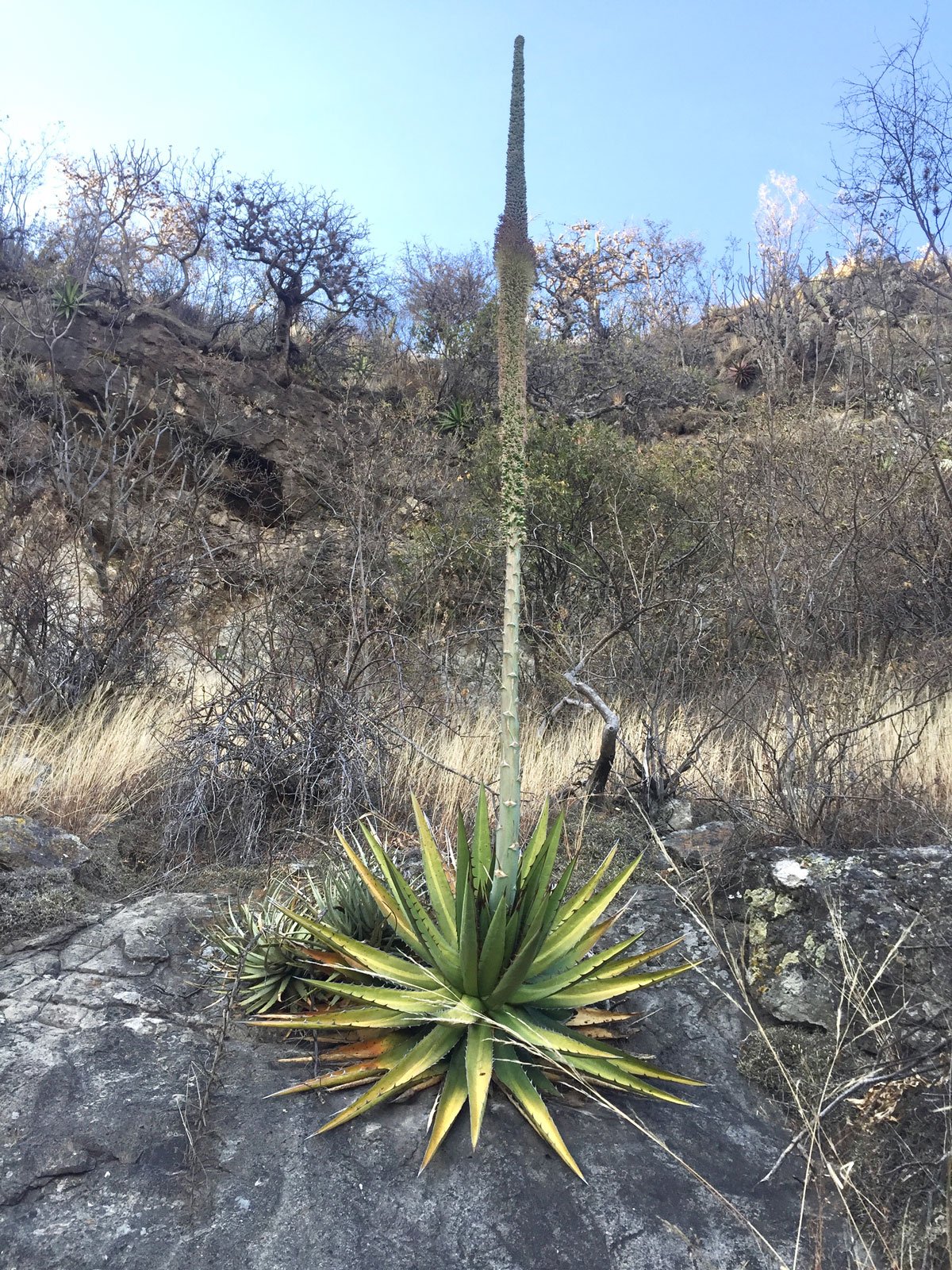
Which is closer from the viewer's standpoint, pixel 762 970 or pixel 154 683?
pixel 762 970

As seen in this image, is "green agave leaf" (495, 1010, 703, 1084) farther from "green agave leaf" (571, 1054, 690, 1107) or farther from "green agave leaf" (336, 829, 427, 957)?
"green agave leaf" (336, 829, 427, 957)

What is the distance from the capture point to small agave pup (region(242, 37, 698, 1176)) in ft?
9.23

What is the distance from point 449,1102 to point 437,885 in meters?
0.84

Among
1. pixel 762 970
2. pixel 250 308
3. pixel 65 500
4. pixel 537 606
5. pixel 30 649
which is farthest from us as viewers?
pixel 250 308

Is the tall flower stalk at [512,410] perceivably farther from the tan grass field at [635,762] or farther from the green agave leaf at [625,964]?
the tan grass field at [635,762]

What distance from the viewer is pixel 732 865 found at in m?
4.25

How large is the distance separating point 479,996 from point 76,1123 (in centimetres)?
137

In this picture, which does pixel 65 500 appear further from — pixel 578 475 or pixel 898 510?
pixel 898 510

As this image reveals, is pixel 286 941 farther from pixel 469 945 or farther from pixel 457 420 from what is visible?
pixel 457 420

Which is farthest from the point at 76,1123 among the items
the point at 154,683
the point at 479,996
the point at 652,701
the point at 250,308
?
the point at 250,308

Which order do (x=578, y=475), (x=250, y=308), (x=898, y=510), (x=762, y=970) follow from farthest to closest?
(x=250, y=308) → (x=578, y=475) → (x=898, y=510) → (x=762, y=970)

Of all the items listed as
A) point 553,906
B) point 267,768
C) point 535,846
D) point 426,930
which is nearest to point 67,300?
point 267,768

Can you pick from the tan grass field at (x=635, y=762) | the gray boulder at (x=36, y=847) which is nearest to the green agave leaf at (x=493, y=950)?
the tan grass field at (x=635, y=762)

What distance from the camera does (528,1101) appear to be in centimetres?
279
